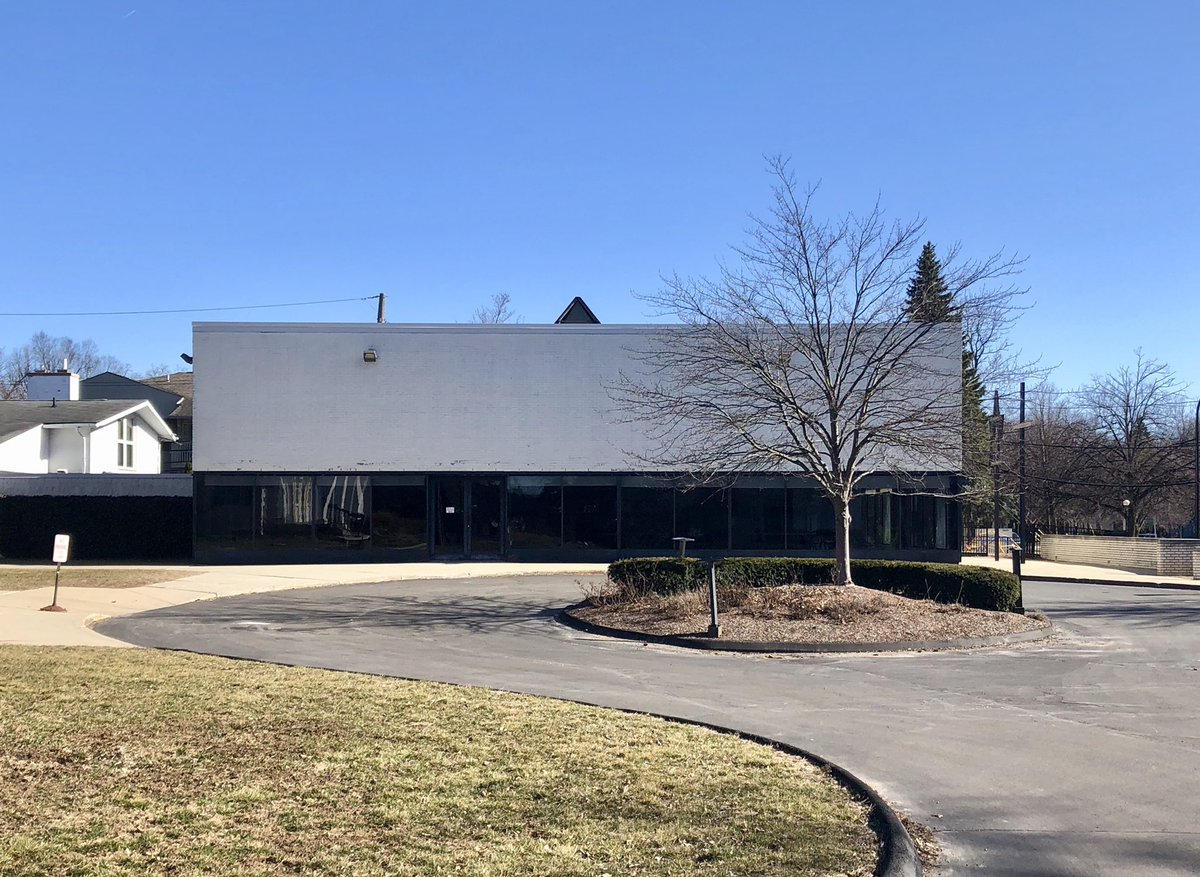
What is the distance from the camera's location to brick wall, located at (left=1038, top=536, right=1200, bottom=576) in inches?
1364

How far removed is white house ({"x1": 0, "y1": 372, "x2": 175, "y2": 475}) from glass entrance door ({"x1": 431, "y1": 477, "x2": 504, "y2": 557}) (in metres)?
13.9

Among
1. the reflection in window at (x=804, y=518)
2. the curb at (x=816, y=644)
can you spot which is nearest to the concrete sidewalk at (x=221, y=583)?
the reflection in window at (x=804, y=518)

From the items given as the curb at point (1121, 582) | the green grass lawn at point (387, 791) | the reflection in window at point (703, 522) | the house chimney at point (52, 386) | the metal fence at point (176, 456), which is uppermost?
the house chimney at point (52, 386)

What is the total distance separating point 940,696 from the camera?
37.4 feet

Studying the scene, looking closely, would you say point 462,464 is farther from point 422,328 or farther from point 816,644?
point 816,644

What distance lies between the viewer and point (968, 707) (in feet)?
35.3

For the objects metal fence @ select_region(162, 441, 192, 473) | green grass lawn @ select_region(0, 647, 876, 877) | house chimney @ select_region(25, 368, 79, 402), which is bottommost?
green grass lawn @ select_region(0, 647, 876, 877)

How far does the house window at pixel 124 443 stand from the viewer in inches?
1657

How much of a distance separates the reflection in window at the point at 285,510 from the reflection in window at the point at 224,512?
37 centimetres

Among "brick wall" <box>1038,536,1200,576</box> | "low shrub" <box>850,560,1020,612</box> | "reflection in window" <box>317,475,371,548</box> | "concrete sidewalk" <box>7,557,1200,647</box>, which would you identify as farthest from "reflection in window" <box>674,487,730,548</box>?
"brick wall" <box>1038,536,1200,576</box>

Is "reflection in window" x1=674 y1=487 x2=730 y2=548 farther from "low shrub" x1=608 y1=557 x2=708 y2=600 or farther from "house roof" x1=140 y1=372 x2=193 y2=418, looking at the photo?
"house roof" x1=140 y1=372 x2=193 y2=418

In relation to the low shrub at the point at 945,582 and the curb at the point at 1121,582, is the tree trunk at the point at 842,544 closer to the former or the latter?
the low shrub at the point at 945,582

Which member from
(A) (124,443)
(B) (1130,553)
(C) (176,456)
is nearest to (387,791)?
(B) (1130,553)

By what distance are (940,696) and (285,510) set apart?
79.2 feet
